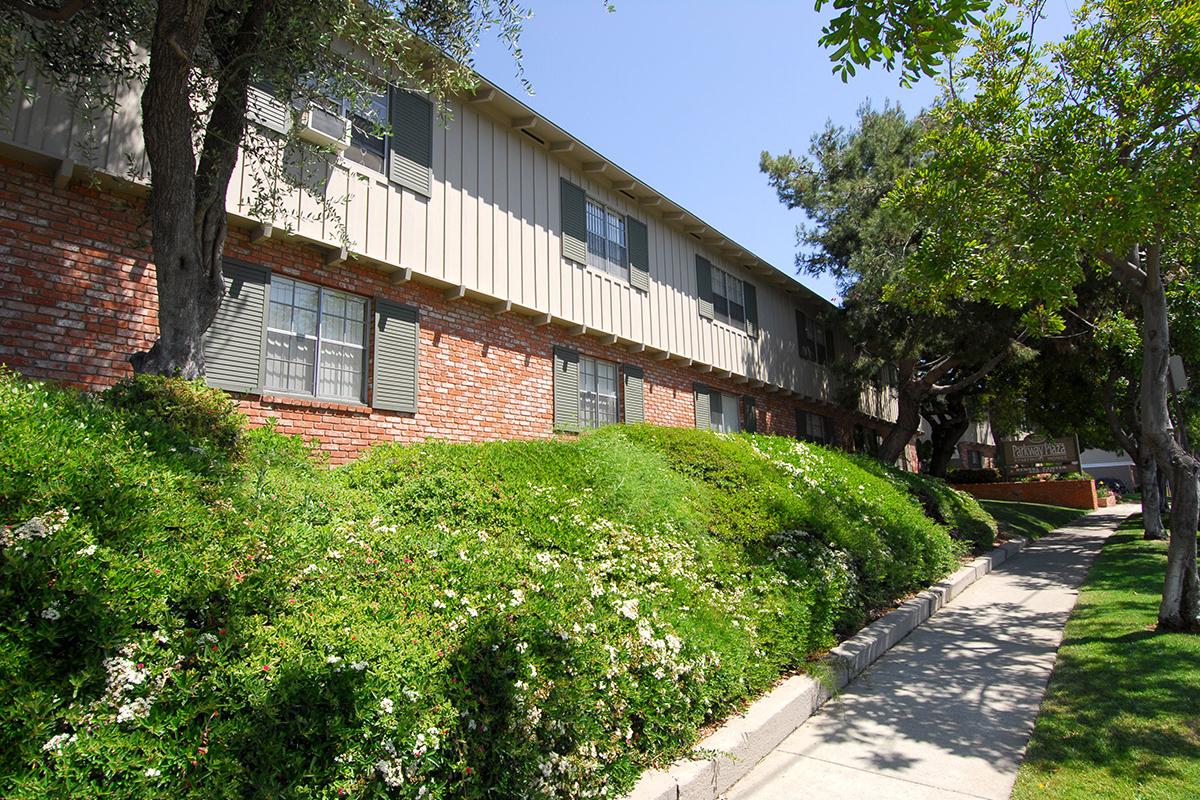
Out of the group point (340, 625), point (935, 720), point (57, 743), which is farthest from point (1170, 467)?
point (57, 743)

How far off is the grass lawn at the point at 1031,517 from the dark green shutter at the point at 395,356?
14326 millimetres

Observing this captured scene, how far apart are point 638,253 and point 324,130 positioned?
673 centimetres

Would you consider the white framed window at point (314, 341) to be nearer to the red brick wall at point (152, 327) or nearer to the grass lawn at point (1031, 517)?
the red brick wall at point (152, 327)

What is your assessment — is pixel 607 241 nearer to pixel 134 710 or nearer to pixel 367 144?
pixel 367 144

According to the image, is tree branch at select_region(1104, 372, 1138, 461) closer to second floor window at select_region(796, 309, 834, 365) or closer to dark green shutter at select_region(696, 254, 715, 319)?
second floor window at select_region(796, 309, 834, 365)

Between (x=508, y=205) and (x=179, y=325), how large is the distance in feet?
20.5

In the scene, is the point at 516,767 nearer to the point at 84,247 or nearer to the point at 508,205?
the point at 84,247

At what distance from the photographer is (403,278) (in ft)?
29.3

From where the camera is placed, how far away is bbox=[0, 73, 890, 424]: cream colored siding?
22.1 ft

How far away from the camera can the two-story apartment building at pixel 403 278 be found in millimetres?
6289

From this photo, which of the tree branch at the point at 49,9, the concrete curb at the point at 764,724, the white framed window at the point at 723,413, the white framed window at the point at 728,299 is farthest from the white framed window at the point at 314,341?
the white framed window at the point at 728,299

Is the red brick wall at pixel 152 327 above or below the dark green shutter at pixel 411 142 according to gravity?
below

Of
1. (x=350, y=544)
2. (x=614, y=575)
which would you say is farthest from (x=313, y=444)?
(x=614, y=575)

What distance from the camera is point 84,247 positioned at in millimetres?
6461
